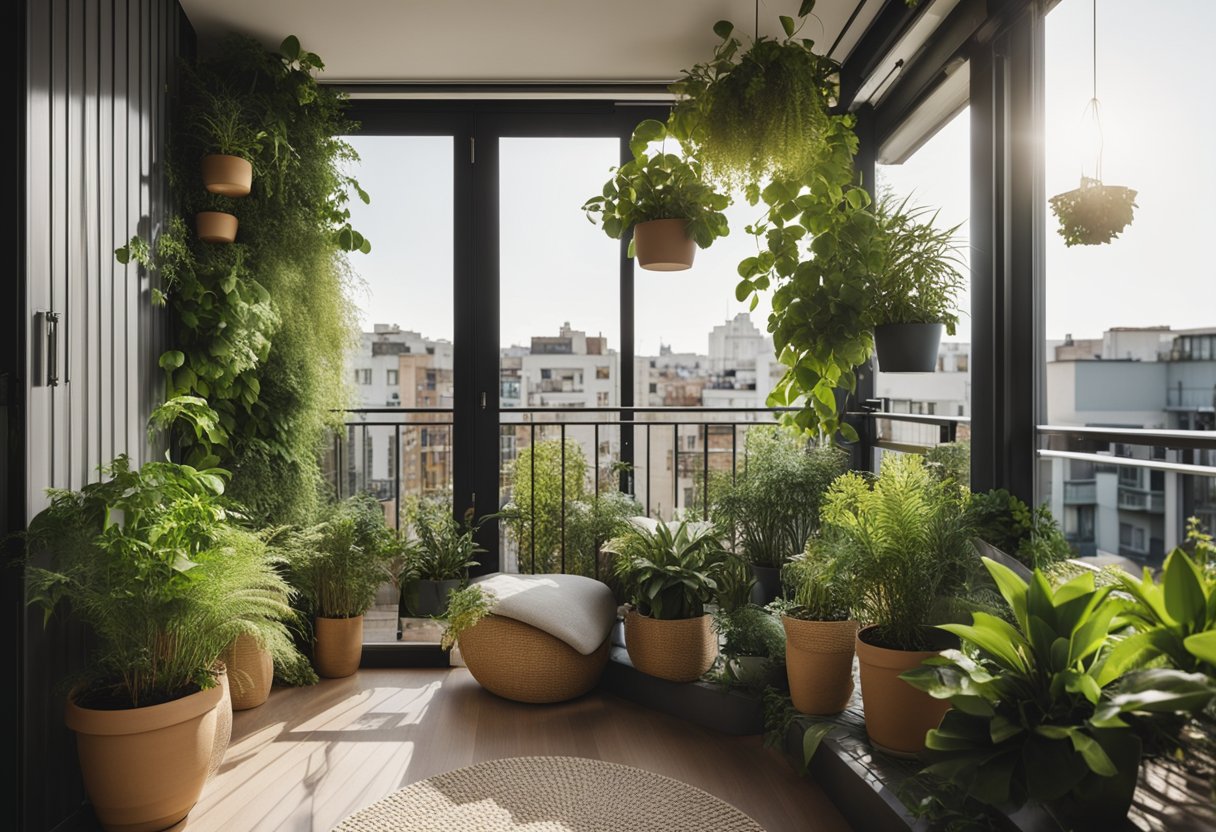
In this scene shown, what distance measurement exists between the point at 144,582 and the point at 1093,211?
94.3 inches

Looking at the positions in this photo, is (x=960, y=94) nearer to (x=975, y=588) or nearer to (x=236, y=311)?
(x=975, y=588)

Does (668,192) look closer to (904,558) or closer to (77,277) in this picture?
(904,558)

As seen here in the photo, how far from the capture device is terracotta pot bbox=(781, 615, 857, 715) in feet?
7.30

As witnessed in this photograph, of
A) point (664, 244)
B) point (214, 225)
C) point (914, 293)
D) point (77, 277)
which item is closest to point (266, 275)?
point (214, 225)

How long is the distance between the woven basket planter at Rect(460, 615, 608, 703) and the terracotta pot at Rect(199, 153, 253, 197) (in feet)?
5.78

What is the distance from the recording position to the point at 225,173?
266 centimetres

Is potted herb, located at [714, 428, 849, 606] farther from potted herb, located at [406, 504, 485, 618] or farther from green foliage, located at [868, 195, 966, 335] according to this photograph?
potted herb, located at [406, 504, 485, 618]

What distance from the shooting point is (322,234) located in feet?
10.0

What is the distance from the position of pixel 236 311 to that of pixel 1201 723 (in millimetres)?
2840

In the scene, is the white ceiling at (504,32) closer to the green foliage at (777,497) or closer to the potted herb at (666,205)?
the potted herb at (666,205)

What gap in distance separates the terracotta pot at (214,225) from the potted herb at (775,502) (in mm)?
2113

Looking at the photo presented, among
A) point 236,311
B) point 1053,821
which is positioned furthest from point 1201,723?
Answer: point 236,311

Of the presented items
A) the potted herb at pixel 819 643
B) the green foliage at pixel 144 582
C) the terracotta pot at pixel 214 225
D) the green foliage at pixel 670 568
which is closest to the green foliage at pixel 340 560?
the green foliage at pixel 144 582

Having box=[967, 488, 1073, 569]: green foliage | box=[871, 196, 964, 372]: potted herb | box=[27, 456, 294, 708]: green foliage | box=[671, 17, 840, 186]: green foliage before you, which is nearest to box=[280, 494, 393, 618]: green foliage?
box=[27, 456, 294, 708]: green foliage
